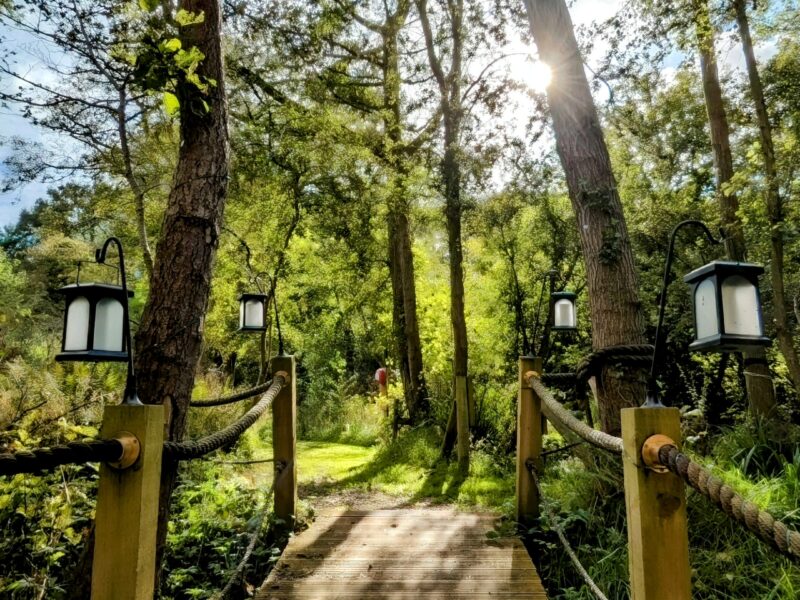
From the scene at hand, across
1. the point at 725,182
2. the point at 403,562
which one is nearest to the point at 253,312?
the point at 403,562

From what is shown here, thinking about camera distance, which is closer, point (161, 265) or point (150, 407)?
point (150, 407)

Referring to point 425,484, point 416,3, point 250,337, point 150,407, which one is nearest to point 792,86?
point 416,3

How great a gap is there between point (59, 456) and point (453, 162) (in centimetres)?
543

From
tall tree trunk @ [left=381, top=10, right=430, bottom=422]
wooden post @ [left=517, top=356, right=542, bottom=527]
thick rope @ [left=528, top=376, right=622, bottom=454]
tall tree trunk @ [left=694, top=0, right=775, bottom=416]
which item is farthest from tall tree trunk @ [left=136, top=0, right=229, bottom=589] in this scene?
tall tree trunk @ [left=381, top=10, right=430, bottom=422]

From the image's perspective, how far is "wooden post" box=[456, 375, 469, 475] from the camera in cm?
562

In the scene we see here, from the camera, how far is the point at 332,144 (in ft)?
22.6

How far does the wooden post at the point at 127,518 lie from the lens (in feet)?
3.84

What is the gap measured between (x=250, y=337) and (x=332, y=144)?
741 centimetres

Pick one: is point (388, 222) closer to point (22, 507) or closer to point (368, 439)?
point (368, 439)

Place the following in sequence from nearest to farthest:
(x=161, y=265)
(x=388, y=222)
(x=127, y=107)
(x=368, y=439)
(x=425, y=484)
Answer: (x=161, y=265) < (x=425, y=484) < (x=127, y=107) < (x=388, y=222) < (x=368, y=439)

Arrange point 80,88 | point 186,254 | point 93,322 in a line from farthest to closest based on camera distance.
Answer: point 80,88 → point 186,254 → point 93,322

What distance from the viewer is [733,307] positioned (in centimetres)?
128

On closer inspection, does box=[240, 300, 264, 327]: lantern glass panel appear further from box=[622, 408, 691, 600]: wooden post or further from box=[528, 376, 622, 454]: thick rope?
box=[622, 408, 691, 600]: wooden post

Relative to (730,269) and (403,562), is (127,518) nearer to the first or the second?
(730,269)
